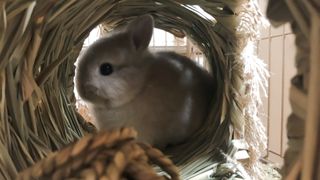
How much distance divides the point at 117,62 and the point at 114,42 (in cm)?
7

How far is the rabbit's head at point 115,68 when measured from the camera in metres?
1.37

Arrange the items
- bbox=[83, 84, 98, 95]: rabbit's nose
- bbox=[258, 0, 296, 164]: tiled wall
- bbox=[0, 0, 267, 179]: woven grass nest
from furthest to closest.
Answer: bbox=[258, 0, 296, 164]: tiled wall < bbox=[83, 84, 98, 95]: rabbit's nose < bbox=[0, 0, 267, 179]: woven grass nest

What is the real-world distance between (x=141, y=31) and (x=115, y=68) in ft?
0.51

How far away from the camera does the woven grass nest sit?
1.95 feet

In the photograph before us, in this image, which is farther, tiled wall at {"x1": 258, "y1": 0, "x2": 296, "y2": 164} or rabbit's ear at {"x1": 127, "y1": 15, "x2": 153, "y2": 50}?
tiled wall at {"x1": 258, "y1": 0, "x2": 296, "y2": 164}

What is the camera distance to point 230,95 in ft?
4.29

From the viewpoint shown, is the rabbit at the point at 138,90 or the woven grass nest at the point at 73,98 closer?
the woven grass nest at the point at 73,98

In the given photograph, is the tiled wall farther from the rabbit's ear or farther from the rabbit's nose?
the rabbit's nose

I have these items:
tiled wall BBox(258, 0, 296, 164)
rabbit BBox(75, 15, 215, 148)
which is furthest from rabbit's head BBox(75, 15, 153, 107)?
tiled wall BBox(258, 0, 296, 164)

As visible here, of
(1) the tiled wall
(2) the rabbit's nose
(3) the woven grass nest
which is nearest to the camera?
(3) the woven grass nest

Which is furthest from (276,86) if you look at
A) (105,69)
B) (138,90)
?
(105,69)

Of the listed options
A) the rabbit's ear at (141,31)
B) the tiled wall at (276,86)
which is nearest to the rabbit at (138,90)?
the rabbit's ear at (141,31)

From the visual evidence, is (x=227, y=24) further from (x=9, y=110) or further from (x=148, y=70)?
(x=9, y=110)

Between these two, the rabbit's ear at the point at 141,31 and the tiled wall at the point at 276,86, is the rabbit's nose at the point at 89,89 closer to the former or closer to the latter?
the rabbit's ear at the point at 141,31
